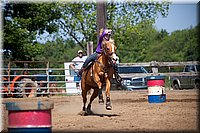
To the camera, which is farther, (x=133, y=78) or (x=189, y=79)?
(x=189, y=79)

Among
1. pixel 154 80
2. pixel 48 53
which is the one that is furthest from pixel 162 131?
pixel 48 53

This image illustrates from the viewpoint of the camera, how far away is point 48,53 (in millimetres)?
73250

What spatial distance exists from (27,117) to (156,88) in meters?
9.42

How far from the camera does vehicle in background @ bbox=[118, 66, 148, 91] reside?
76.7 feet

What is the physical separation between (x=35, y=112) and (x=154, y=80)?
9282 millimetres

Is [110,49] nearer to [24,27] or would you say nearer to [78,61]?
[78,61]

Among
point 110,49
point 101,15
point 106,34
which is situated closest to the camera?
point 110,49

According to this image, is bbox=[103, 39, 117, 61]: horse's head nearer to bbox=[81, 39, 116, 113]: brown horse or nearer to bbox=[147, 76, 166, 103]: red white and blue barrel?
bbox=[81, 39, 116, 113]: brown horse

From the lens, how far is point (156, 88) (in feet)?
46.1

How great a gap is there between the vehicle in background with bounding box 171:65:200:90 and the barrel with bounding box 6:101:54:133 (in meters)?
18.9

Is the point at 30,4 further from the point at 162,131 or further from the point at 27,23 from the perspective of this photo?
the point at 162,131

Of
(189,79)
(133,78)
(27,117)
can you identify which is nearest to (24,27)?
(133,78)

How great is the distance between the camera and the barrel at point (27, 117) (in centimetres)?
493

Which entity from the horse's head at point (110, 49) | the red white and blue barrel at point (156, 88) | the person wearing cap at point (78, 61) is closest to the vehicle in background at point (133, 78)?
the person wearing cap at point (78, 61)
